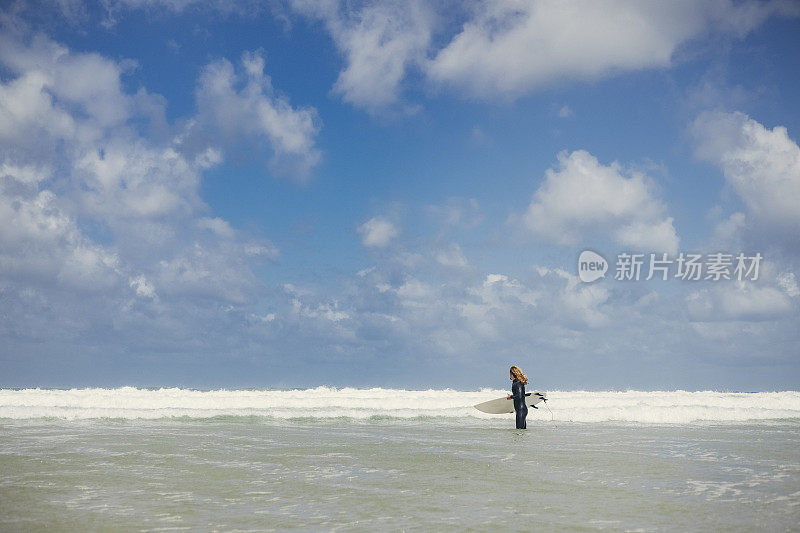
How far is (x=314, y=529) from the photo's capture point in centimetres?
681

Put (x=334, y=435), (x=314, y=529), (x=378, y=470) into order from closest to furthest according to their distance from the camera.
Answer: (x=314, y=529)
(x=378, y=470)
(x=334, y=435)

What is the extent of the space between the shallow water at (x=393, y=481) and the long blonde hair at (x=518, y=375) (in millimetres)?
2100

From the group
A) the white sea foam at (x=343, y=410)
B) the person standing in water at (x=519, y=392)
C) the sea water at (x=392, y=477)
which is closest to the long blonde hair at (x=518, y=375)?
the person standing in water at (x=519, y=392)

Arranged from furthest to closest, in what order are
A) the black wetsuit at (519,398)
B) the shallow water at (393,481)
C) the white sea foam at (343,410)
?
the white sea foam at (343,410) < the black wetsuit at (519,398) < the shallow water at (393,481)

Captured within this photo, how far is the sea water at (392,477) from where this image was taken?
7.32m

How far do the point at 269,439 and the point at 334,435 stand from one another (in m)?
2.36

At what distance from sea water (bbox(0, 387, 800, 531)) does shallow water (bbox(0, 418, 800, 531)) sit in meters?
0.03

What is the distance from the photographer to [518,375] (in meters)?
20.6

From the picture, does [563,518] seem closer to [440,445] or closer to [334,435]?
A: [440,445]

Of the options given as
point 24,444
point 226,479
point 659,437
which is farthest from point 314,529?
point 659,437

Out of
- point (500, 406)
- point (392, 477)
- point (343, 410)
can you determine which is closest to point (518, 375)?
point (500, 406)

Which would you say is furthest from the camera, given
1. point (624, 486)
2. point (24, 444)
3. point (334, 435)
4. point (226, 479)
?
point (334, 435)

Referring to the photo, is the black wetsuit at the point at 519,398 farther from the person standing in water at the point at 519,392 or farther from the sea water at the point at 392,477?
the sea water at the point at 392,477

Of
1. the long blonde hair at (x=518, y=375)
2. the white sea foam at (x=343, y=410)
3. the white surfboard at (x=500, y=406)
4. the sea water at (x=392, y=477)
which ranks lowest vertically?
the white sea foam at (x=343, y=410)
